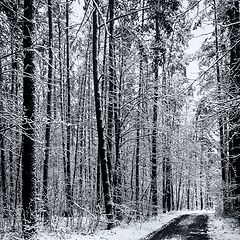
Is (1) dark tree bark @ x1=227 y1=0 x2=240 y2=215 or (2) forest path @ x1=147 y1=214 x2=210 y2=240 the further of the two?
(2) forest path @ x1=147 y1=214 x2=210 y2=240

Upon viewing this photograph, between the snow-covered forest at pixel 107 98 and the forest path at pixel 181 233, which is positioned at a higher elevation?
the snow-covered forest at pixel 107 98

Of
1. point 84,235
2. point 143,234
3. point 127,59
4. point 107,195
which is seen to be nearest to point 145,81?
point 127,59

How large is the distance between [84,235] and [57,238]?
1.10m

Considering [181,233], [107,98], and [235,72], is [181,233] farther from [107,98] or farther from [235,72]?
[107,98]

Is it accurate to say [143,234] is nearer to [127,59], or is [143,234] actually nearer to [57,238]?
[57,238]

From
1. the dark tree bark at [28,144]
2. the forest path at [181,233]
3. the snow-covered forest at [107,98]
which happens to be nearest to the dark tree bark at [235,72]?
the snow-covered forest at [107,98]

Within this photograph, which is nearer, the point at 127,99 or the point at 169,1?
the point at 169,1

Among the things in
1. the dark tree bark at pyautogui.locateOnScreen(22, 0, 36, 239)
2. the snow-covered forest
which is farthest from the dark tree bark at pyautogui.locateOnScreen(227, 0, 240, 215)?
the dark tree bark at pyautogui.locateOnScreen(22, 0, 36, 239)

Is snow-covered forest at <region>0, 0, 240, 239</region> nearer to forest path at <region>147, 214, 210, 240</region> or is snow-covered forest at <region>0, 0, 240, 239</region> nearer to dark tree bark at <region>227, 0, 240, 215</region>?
dark tree bark at <region>227, 0, 240, 215</region>

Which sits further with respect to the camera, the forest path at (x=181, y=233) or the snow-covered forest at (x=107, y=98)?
the forest path at (x=181, y=233)

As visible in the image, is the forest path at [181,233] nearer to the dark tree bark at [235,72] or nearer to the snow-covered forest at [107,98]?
the snow-covered forest at [107,98]

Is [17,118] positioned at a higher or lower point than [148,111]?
lower

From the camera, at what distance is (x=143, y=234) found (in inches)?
428

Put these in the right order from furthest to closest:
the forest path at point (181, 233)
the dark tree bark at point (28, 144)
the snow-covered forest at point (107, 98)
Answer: the forest path at point (181, 233), the snow-covered forest at point (107, 98), the dark tree bark at point (28, 144)
